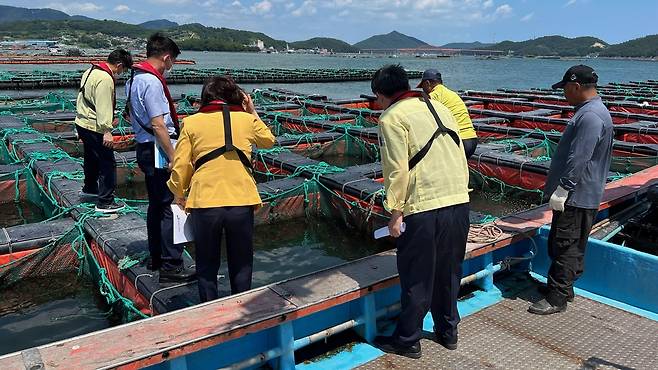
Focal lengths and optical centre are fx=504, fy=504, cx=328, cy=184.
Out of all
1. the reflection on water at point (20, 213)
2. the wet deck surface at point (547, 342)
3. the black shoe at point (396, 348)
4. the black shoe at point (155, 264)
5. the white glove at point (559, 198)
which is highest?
the white glove at point (559, 198)

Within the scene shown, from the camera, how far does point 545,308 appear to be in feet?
11.3

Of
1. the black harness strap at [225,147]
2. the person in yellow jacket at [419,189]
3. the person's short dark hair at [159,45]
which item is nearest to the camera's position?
the person in yellow jacket at [419,189]

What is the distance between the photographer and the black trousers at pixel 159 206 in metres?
3.60

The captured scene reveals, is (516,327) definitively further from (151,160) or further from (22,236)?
(22,236)

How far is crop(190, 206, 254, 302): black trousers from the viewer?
9.36 ft

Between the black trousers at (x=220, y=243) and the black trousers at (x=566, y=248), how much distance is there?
206 centimetres

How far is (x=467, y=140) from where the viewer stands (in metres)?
5.71

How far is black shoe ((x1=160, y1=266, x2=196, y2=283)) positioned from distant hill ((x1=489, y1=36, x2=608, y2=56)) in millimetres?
184982

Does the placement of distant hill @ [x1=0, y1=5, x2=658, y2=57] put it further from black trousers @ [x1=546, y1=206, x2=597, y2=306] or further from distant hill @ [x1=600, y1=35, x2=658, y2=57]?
black trousers @ [x1=546, y1=206, x2=597, y2=306]

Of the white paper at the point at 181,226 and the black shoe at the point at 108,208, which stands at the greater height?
the white paper at the point at 181,226

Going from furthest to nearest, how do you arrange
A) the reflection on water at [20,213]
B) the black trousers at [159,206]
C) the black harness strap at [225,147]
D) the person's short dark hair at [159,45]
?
the reflection on water at [20,213]
the black trousers at [159,206]
the person's short dark hair at [159,45]
the black harness strap at [225,147]

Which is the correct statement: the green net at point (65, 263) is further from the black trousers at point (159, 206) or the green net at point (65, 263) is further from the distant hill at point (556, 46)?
the distant hill at point (556, 46)

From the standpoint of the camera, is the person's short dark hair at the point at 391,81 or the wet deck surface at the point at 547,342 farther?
the wet deck surface at the point at 547,342

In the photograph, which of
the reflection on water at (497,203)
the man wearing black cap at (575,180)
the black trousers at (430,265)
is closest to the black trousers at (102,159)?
the black trousers at (430,265)
